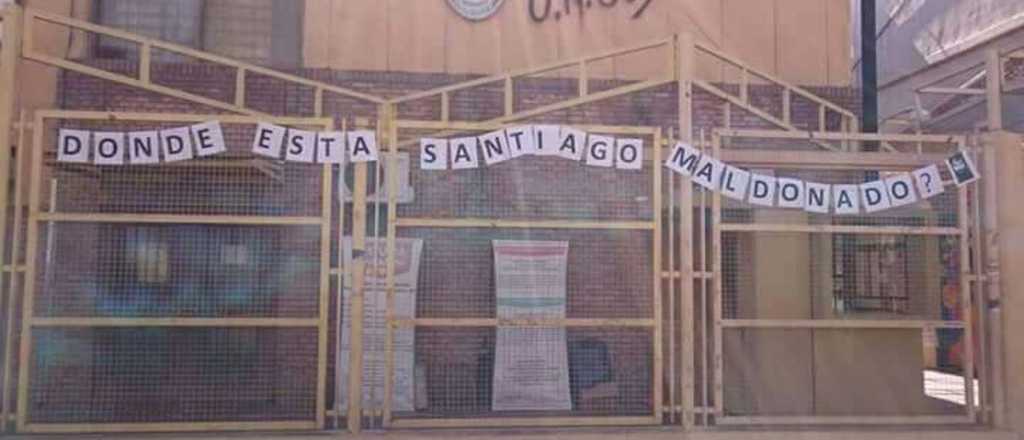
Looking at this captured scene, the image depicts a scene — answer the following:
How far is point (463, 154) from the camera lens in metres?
7.61

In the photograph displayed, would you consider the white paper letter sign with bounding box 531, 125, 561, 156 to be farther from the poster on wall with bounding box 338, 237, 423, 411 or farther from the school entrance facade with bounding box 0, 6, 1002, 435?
the poster on wall with bounding box 338, 237, 423, 411

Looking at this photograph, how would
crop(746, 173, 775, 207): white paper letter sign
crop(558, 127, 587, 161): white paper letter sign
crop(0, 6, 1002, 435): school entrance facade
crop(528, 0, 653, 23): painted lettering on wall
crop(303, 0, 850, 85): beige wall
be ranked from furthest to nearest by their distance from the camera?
crop(528, 0, 653, 23): painted lettering on wall < crop(303, 0, 850, 85): beige wall < crop(746, 173, 775, 207): white paper letter sign < crop(558, 127, 587, 161): white paper letter sign < crop(0, 6, 1002, 435): school entrance facade

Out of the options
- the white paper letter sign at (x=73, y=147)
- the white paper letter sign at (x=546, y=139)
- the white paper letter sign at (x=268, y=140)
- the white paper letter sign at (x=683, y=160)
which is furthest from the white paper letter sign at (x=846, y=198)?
the white paper letter sign at (x=73, y=147)

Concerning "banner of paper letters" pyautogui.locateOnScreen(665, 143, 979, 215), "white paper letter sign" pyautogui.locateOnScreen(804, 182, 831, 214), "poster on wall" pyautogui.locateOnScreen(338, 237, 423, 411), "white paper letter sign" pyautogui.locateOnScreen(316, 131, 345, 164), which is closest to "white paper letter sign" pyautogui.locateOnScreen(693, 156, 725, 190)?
"banner of paper letters" pyautogui.locateOnScreen(665, 143, 979, 215)

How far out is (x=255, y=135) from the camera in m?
7.42

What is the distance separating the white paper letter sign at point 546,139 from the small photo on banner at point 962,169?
3040 mm

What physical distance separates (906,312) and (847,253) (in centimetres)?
94

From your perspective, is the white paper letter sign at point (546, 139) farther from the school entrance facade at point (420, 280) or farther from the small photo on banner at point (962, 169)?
the small photo on banner at point (962, 169)

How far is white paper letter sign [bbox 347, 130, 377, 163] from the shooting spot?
7.45m

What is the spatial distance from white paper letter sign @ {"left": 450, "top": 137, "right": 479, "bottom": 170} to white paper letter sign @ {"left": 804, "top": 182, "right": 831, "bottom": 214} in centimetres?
257

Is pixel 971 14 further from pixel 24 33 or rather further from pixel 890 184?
pixel 24 33

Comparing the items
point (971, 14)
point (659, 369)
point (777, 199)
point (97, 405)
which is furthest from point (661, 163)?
point (971, 14)

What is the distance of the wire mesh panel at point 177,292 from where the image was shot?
7.15 meters

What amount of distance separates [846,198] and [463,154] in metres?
2.99
